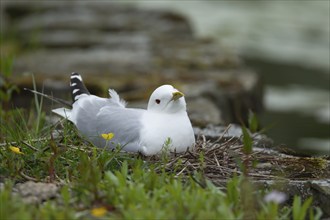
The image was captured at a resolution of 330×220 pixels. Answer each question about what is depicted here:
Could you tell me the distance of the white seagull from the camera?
3.83 metres

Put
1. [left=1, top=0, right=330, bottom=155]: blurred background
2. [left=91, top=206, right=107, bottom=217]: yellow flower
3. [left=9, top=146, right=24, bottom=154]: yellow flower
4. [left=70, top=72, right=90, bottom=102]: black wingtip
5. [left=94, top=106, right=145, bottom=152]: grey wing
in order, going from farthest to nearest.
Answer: [left=1, top=0, right=330, bottom=155]: blurred background → [left=70, top=72, right=90, bottom=102]: black wingtip → [left=94, top=106, right=145, bottom=152]: grey wing → [left=9, top=146, right=24, bottom=154]: yellow flower → [left=91, top=206, right=107, bottom=217]: yellow flower

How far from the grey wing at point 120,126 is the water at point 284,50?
2356mm

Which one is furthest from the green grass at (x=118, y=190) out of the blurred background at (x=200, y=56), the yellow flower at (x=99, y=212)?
the blurred background at (x=200, y=56)

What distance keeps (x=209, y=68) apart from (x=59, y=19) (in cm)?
281

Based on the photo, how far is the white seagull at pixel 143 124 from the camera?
12.6ft

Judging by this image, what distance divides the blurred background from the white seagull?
122 centimetres

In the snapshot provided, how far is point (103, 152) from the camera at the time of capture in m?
3.60

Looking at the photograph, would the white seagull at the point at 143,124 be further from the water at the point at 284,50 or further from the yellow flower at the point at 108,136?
the water at the point at 284,50

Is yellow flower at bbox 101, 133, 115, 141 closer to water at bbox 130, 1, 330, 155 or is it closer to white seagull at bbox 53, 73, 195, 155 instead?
white seagull at bbox 53, 73, 195, 155

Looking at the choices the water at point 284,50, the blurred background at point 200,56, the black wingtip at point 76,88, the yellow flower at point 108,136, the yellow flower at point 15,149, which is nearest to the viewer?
the yellow flower at point 15,149

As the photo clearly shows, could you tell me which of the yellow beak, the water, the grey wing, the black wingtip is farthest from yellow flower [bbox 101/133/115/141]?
the water

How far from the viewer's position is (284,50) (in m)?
10.1

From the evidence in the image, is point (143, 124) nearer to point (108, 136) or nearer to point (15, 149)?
point (108, 136)

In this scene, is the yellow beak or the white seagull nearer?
the white seagull
